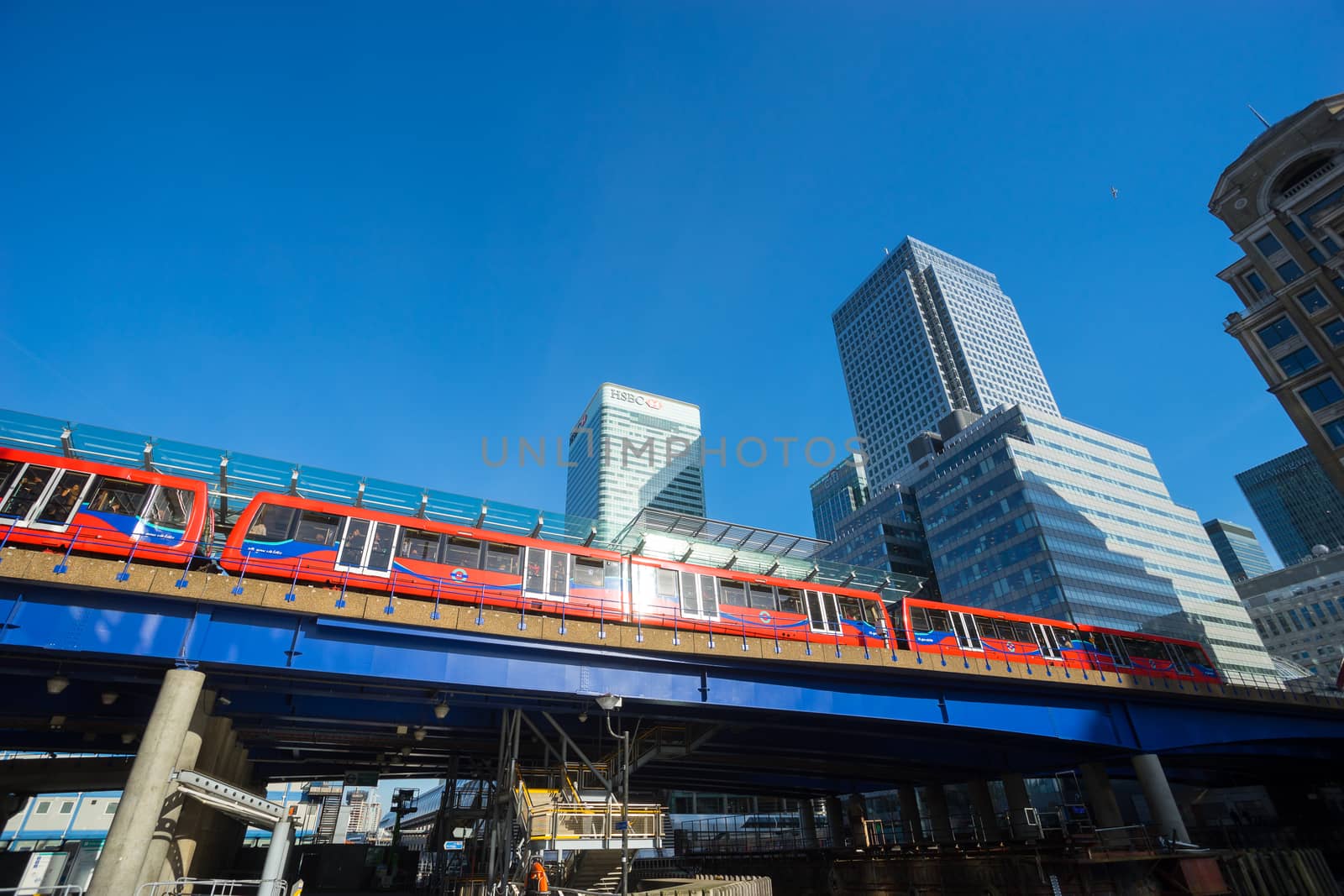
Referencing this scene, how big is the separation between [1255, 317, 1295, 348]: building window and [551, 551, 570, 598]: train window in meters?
59.6

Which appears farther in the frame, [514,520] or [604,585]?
[514,520]

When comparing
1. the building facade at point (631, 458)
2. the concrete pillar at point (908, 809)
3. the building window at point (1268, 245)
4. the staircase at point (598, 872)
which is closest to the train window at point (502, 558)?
the staircase at point (598, 872)

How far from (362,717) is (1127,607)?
9007 cm

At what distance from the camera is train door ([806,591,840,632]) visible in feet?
88.6

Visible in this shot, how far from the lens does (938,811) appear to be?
42.5 meters

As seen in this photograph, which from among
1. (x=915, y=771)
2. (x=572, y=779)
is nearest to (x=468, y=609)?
(x=572, y=779)

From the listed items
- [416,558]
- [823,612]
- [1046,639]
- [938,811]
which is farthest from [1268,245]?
[416,558]

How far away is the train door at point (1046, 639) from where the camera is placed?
33.2 meters

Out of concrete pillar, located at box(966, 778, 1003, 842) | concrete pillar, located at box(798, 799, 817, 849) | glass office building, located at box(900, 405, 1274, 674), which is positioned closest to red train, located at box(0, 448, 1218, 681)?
concrete pillar, located at box(966, 778, 1003, 842)

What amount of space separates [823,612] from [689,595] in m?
6.36

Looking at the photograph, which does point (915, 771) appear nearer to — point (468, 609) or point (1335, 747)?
point (1335, 747)

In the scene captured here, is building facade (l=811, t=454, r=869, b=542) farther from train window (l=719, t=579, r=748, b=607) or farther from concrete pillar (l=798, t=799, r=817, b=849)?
train window (l=719, t=579, r=748, b=607)

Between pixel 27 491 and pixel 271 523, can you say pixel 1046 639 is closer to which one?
pixel 271 523

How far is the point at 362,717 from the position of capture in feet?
77.5
